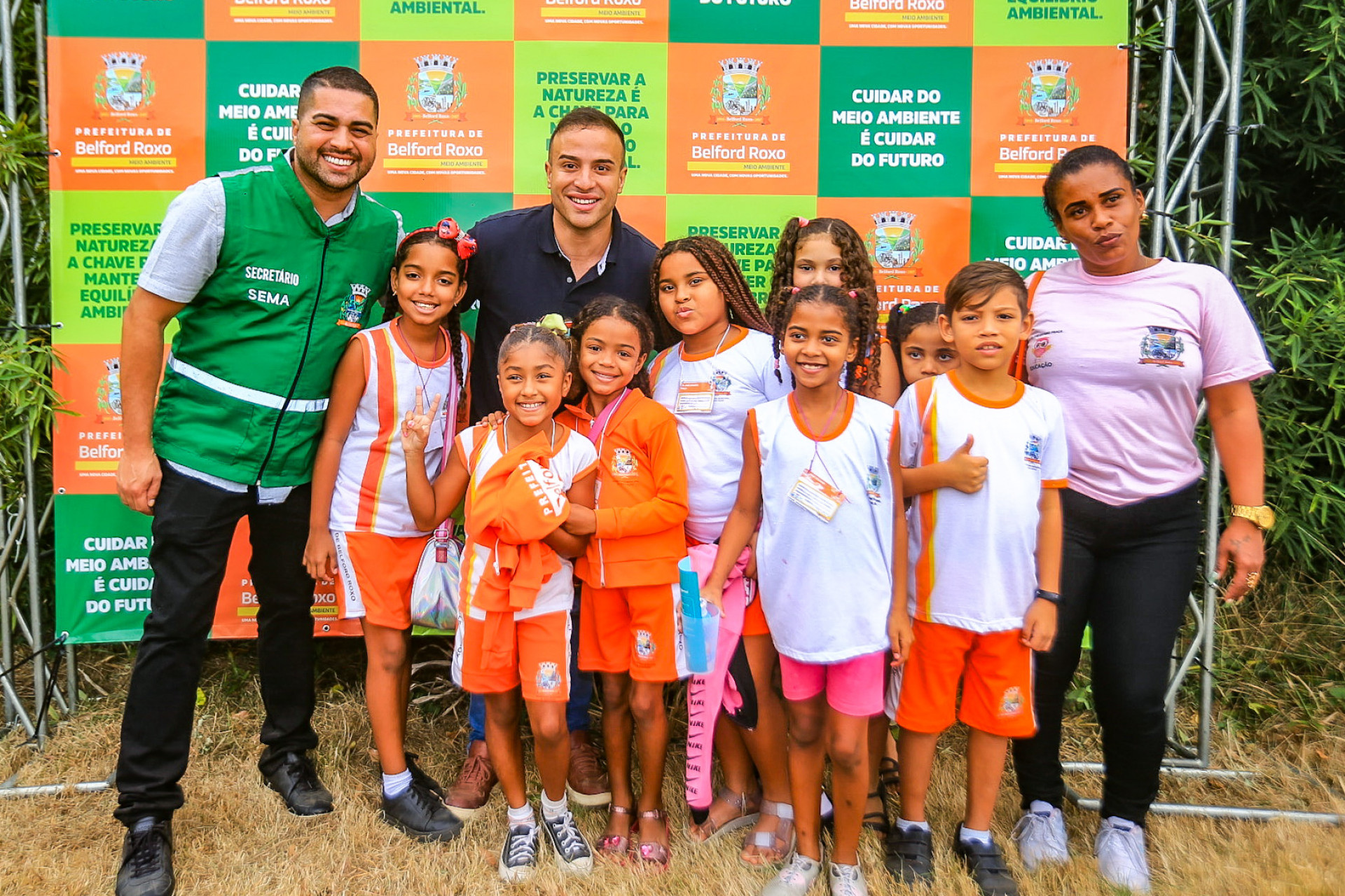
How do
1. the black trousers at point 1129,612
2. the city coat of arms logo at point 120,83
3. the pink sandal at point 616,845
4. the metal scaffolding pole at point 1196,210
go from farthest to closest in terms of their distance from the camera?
the city coat of arms logo at point 120,83 → the metal scaffolding pole at point 1196,210 → the pink sandal at point 616,845 → the black trousers at point 1129,612

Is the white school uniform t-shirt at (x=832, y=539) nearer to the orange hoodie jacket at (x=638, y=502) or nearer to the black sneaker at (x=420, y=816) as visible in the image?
the orange hoodie jacket at (x=638, y=502)

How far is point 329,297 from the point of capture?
2.83m

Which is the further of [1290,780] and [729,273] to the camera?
[1290,780]

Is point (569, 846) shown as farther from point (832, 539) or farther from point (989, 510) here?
point (989, 510)

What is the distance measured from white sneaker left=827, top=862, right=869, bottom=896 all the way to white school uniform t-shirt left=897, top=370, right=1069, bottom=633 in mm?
779

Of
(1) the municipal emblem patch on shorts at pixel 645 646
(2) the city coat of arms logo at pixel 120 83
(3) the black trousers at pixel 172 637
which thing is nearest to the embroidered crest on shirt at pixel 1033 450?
(1) the municipal emblem patch on shorts at pixel 645 646

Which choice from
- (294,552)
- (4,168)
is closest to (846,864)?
(294,552)

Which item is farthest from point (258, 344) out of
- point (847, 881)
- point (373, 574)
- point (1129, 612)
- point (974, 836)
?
point (1129, 612)

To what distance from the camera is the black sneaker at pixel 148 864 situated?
8.39ft

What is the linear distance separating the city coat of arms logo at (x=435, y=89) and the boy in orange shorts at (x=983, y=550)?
7.71ft

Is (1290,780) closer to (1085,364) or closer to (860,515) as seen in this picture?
(1085,364)

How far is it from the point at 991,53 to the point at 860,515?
2.45 meters

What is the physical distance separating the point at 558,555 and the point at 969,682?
1336mm

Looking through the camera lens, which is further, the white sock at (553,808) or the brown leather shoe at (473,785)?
the brown leather shoe at (473,785)
